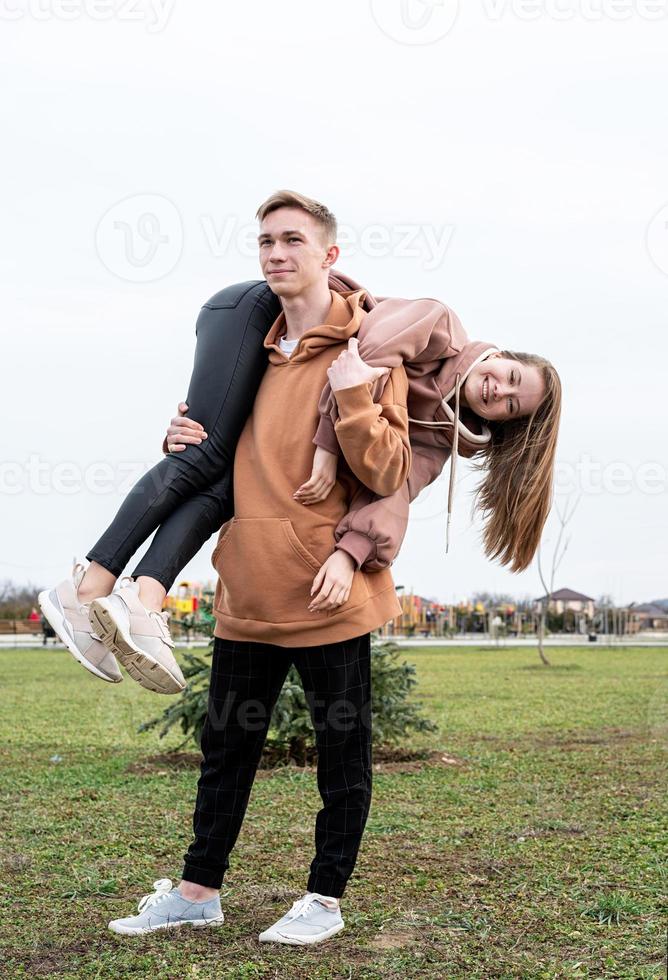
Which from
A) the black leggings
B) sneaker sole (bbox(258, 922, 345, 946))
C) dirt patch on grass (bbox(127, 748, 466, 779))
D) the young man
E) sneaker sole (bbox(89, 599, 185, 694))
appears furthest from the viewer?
dirt patch on grass (bbox(127, 748, 466, 779))

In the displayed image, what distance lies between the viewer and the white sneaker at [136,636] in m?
2.80

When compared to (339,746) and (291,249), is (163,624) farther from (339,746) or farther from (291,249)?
(291,249)

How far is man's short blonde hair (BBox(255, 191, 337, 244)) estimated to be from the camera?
3125 mm

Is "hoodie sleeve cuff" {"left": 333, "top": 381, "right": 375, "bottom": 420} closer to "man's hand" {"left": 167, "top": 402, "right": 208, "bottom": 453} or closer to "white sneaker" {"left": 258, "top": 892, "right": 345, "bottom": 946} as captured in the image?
"man's hand" {"left": 167, "top": 402, "right": 208, "bottom": 453}

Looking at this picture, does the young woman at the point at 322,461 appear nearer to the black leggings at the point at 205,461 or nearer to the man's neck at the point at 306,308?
the black leggings at the point at 205,461

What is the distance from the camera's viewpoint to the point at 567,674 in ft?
56.8

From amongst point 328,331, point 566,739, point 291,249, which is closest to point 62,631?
point 328,331

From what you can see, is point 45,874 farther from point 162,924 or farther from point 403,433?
point 403,433

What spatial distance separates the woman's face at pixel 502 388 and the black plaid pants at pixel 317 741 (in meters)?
0.81

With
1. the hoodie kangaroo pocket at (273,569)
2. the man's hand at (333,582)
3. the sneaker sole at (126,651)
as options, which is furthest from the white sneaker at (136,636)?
the man's hand at (333,582)

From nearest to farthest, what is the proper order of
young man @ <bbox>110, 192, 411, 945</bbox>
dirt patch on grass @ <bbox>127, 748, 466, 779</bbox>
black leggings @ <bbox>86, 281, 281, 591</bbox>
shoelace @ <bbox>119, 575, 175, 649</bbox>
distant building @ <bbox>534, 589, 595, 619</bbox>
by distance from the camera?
shoelace @ <bbox>119, 575, 175, 649</bbox> < black leggings @ <bbox>86, 281, 281, 591</bbox> < young man @ <bbox>110, 192, 411, 945</bbox> < dirt patch on grass @ <bbox>127, 748, 466, 779</bbox> < distant building @ <bbox>534, 589, 595, 619</bbox>

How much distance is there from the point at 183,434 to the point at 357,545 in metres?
0.60

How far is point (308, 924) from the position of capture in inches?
128

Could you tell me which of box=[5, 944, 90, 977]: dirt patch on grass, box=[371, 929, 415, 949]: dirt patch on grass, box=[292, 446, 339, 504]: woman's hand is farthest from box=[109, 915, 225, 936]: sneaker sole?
box=[292, 446, 339, 504]: woman's hand
